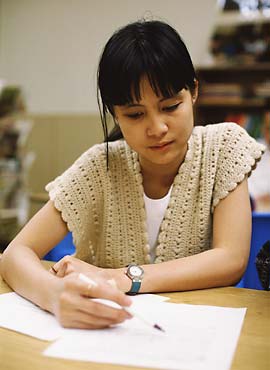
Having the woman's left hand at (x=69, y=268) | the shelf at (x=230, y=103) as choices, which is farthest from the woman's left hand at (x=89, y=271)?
the shelf at (x=230, y=103)

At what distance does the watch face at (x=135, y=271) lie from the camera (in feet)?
3.45

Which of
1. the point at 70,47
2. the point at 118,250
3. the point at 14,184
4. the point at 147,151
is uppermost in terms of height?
the point at 70,47

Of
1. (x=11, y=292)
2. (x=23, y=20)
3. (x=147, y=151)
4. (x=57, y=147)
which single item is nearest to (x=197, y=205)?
(x=147, y=151)

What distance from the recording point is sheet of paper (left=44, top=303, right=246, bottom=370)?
2.33 feet

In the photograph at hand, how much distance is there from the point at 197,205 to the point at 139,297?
0.39 m

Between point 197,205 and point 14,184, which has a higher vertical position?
point 197,205

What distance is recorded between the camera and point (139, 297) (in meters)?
1.02

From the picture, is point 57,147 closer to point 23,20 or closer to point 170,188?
point 23,20

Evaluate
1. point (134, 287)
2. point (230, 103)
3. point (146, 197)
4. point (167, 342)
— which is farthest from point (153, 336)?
point (230, 103)

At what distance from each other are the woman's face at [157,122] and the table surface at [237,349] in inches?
14.1

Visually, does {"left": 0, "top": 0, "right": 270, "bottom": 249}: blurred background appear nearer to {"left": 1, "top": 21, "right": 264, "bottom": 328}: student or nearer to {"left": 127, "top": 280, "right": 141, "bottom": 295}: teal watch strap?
{"left": 1, "top": 21, "right": 264, "bottom": 328}: student

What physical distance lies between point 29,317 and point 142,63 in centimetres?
58

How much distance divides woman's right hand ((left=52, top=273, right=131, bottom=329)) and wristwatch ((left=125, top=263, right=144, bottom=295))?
160mm

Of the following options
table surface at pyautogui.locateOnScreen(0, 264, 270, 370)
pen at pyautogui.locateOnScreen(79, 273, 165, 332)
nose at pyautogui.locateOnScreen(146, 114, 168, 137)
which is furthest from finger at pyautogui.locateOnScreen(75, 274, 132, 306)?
nose at pyautogui.locateOnScreen(146, 114, 168, 137)
